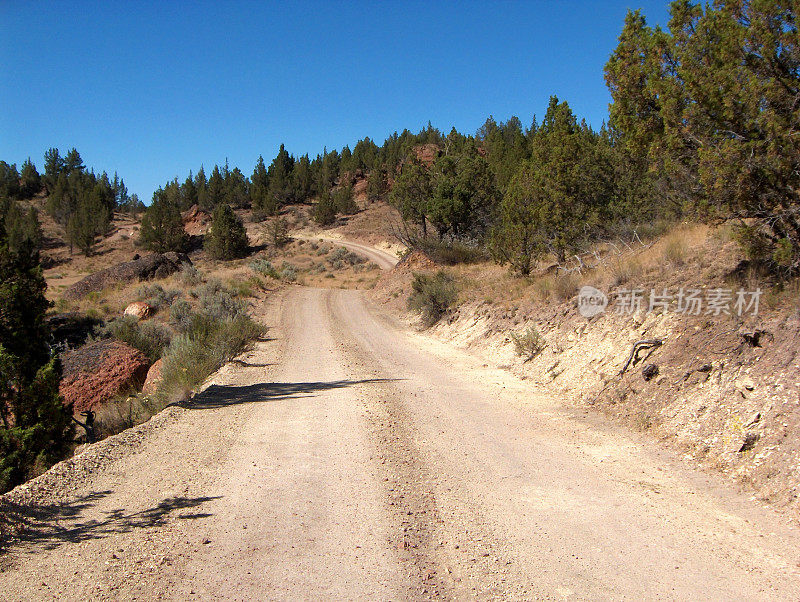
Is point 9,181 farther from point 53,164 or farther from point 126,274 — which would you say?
point 126,274

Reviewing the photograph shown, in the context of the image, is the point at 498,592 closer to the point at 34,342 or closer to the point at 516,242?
the point at 34,342

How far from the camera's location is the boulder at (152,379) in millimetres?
11719

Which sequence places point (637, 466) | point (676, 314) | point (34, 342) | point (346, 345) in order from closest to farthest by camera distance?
point (637, 466) → point (34, 342) → point (676, 314) → point (346, 345)

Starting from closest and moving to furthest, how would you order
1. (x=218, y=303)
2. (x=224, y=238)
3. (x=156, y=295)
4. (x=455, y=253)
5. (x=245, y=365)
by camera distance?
(x=245, y=365), (x=218, y=303), (x=156, y=295), (x=455, y=253), (x=224, y=238)

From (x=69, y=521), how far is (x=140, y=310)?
2112 cm

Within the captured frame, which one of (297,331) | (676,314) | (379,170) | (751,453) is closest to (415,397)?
(676,314)

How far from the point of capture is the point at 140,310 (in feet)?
79.8

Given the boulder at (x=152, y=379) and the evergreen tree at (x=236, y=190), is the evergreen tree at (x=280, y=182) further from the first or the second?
the boulder at (x=152, y=379)

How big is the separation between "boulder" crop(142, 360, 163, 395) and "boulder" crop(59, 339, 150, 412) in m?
0.22

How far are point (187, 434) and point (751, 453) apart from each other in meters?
7.02

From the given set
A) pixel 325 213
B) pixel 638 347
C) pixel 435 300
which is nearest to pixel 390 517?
pixel 638 347

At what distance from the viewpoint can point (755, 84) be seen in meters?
8.33

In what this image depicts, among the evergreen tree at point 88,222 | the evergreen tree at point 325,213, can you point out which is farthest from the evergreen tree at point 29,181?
the evergreen tree at point 325,213

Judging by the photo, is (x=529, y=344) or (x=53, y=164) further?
(x=53, y=164)
